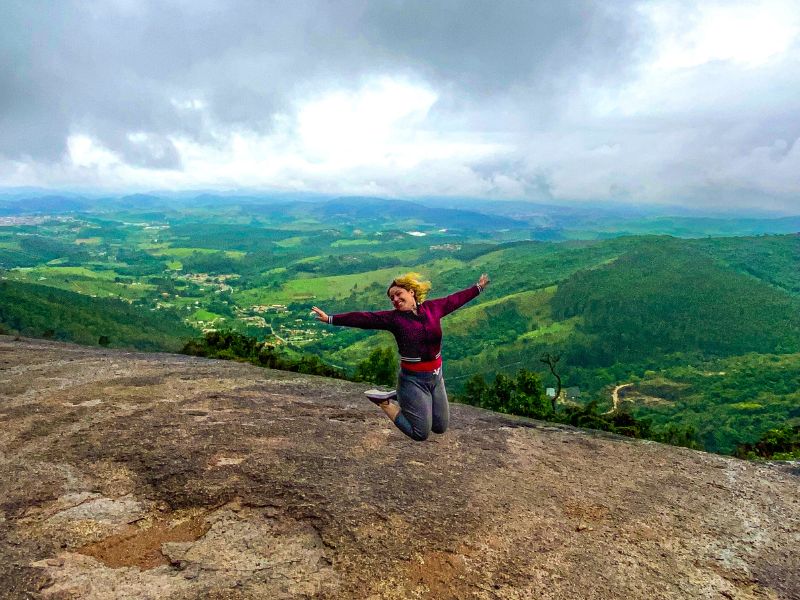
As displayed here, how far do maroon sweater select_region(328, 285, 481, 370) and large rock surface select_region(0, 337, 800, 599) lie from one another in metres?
2.66

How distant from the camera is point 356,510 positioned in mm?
8562

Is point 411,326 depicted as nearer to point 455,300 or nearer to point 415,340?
point 415,340

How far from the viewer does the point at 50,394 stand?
13930 millimetres

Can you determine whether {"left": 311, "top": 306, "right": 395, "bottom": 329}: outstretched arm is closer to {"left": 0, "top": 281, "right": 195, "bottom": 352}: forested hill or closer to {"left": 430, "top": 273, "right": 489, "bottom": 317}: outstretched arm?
{"left": 430, "top": 273, "right": 489, "bottom": 317}: outstretched arm

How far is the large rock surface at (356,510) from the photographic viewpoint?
7012mm

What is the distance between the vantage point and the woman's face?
887cm

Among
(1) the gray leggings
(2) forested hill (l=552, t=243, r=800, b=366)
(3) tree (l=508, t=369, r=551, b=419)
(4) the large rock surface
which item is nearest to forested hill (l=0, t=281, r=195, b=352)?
(3) tree (l=508, t=369, r=551, b=419)

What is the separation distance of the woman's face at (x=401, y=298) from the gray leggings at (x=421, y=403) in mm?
1267

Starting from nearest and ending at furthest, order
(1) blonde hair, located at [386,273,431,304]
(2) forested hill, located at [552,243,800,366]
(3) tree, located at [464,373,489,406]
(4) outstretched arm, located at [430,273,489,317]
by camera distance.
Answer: (1) blonde hair, located at [386,273,431,304], (4) outstretched arm, located at [430,273,489,317], (3) tree, located at [464,373,489,406], (2) forested hill, located at [552,243,800,366]

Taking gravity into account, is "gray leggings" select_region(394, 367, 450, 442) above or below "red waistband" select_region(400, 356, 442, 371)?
below

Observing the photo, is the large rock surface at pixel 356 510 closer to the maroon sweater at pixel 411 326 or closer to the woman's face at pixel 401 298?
the maroon sweater at pixel 411 326

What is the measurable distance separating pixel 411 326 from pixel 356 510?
3336 mm

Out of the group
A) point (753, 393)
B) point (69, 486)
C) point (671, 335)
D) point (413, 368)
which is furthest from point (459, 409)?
point (671, 335)

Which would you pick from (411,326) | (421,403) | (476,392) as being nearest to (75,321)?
(476,392)
